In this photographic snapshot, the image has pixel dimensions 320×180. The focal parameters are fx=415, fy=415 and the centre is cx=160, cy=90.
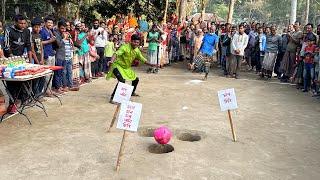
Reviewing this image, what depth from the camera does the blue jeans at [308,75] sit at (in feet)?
36.9

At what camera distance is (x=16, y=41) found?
26.9ft

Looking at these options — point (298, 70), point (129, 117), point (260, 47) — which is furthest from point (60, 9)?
Answer: point (129, 117)

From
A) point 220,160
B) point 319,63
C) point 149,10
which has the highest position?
point 149,10

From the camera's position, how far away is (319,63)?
34.8 ft

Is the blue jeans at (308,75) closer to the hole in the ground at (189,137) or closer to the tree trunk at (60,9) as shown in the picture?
the hole in the ground at (189,137)

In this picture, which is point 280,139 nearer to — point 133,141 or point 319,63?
point 133,141

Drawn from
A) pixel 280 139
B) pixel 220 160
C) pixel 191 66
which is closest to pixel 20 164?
pixel 220 160

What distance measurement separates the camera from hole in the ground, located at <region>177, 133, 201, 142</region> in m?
6.96

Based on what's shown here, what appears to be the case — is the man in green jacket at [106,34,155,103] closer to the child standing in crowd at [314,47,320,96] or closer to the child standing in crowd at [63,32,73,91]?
the child standing in crowd at [63,32,73,91]

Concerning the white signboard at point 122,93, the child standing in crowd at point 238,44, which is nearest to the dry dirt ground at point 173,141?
the white signboard at point 122,93

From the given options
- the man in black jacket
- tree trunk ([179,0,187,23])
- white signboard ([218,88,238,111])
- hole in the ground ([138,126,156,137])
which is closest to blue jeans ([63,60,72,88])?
the man in black jacket

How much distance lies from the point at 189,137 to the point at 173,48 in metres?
10.6

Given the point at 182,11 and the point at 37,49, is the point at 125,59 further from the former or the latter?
the point at 182,11

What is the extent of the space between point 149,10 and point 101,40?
829 centimetres
